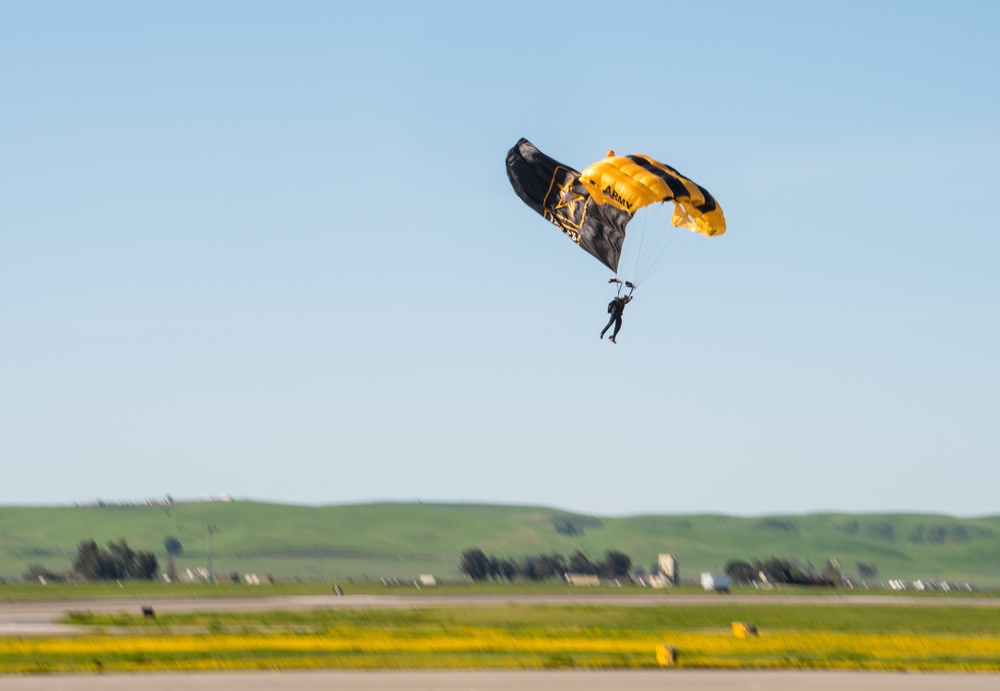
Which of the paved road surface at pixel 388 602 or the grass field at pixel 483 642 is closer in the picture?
the grass field at pixel 483 642

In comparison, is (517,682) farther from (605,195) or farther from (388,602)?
(388,602)

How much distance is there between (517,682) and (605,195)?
59.9ft

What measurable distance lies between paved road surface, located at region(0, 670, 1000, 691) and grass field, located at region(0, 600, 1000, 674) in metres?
2.36

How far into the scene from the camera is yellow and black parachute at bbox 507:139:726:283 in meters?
48.6

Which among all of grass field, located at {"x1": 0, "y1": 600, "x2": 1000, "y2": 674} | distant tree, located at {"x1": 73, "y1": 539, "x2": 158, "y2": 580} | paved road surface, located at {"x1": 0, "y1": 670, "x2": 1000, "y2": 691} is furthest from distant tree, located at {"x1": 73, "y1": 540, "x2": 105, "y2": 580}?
paved road surface, located at {"x1": 0, "y1": 670, "x2": 1000, "y2": 691}

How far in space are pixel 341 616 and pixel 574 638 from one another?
19.9 metres

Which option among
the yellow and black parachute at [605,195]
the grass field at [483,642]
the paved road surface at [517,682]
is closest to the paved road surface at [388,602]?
the grass field at [483,642]

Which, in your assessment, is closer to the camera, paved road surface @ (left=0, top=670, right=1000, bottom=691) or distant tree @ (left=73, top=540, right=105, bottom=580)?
paved road surface @ (left=0, top=670, right=1000, bottom=691)

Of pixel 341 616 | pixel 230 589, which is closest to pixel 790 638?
pixel 341 616

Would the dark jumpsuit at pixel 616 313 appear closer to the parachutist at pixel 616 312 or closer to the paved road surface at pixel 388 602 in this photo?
the parachutist at pixel 616 312

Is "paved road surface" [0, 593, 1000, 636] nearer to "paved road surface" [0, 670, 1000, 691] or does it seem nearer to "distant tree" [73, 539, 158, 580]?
"paved road surface" [0, 670, 1000, 691]

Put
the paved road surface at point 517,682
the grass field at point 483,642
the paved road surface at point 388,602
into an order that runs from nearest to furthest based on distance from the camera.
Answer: the paved road surface at point 517,682 < the grass field at point 483,642 < the paved road surface at point 388,602

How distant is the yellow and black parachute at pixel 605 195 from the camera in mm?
48562

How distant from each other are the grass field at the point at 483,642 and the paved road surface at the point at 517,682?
2.36m
